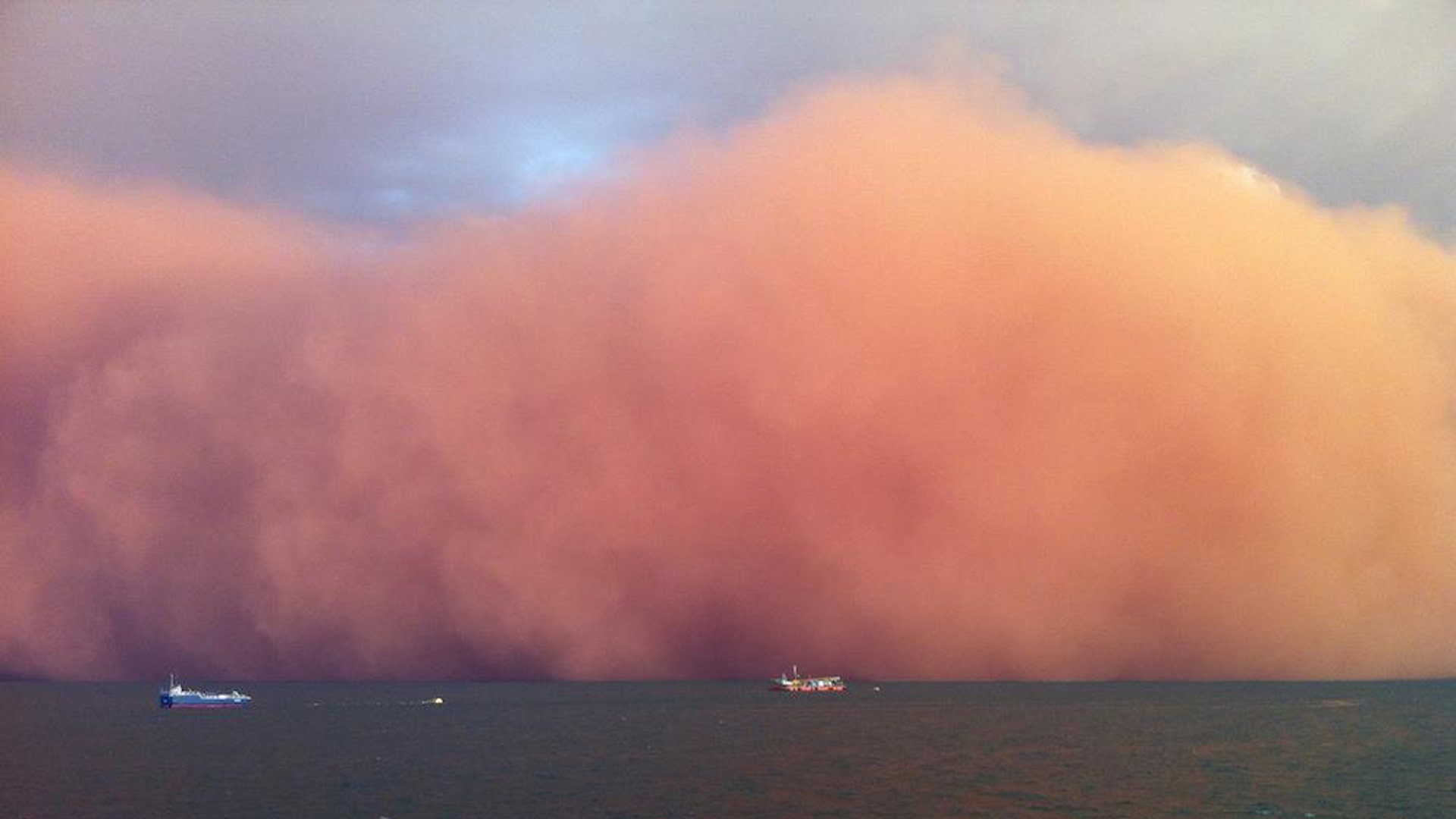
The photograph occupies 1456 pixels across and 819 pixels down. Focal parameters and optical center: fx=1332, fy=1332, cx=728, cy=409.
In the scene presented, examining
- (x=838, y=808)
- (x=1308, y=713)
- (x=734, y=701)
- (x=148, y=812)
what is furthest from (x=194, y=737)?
(x=1308, y=713)

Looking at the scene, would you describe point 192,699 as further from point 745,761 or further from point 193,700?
point 745,761

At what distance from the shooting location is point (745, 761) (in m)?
87.8

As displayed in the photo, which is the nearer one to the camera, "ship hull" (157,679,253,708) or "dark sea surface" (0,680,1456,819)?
"dark sea surface" (0,680,1456,819)

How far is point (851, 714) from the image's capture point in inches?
5620

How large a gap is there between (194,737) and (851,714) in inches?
Answer: 2603

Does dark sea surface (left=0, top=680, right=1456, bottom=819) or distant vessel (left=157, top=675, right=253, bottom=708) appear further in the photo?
A: distant vessel (left=157, top=675, right=253, bottom=708)

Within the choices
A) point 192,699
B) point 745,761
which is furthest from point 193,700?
Answer: point 745,761

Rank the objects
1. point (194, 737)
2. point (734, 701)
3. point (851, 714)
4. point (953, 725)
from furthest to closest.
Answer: point (734, 701) < point (851, 714) < point (953, 725) < point (194, 737)

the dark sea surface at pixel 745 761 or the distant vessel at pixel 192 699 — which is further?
the distant vessel at pixel 192 699

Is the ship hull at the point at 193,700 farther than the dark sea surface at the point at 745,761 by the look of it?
Yes

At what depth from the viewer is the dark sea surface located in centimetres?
6569

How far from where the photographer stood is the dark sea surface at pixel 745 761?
65688 mm

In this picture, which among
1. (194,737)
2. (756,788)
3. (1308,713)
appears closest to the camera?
(756,788)

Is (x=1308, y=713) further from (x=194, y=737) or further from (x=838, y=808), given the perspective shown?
(x=194, y=737)
